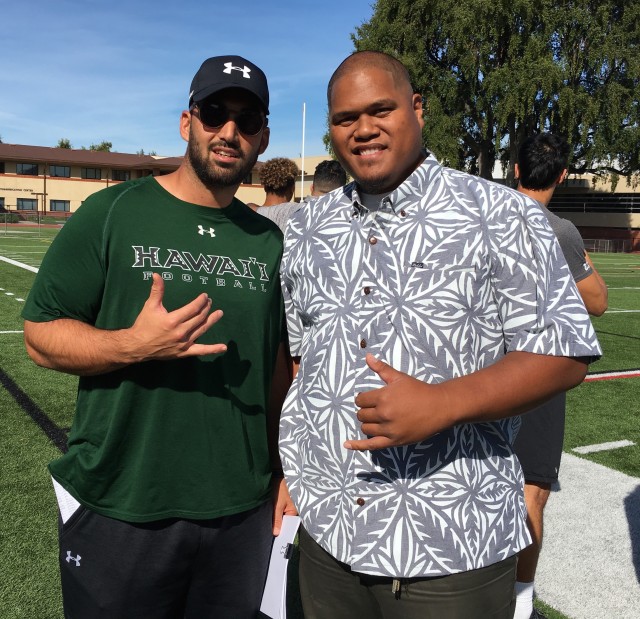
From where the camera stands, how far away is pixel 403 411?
1396mm

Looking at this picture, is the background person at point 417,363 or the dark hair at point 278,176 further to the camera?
the dark hair at point 278,176

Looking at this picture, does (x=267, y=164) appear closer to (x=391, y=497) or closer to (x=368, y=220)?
(x=368, y=220)

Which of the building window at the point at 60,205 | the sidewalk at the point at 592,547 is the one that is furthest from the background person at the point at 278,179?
the building window at the point at 60,205

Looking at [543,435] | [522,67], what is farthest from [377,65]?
[522,67]

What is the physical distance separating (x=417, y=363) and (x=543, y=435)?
147 cm

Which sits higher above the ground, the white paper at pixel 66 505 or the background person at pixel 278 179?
the background person at pixel 278 179

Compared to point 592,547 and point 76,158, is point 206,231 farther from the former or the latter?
point 76,158

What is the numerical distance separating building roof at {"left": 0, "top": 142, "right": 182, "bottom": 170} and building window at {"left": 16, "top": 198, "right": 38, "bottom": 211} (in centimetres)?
352

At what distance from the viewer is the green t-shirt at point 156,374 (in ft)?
6.03

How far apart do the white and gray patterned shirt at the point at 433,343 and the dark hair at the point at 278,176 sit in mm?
4138

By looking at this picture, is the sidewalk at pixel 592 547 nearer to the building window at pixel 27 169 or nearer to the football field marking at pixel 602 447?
the football field marking at pixel 602 447

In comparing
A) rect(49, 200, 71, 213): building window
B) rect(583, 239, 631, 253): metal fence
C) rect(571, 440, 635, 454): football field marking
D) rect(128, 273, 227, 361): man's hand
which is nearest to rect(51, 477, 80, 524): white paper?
rect(128, 273, 227, 361): man's hand

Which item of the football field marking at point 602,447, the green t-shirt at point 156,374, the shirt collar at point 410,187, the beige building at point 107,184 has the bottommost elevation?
the football field marking at point 602,447

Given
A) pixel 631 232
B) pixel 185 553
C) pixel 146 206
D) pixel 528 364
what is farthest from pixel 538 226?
pixel 631 232
